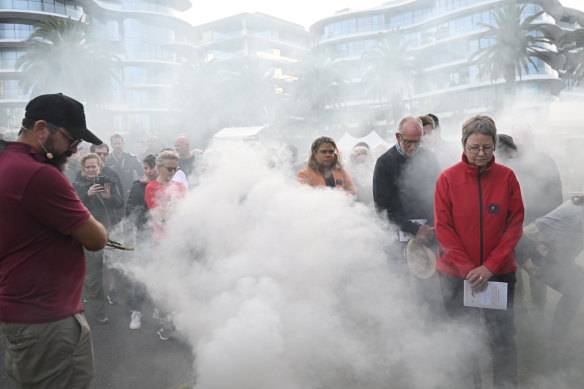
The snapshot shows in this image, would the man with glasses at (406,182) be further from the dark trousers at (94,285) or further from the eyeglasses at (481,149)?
the dark trousers at (94,285)

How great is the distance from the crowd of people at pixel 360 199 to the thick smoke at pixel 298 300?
27cm

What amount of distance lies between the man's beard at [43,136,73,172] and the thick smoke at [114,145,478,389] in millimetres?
1211

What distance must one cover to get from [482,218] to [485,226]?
52mm

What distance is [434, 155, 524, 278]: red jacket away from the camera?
2.66 meters

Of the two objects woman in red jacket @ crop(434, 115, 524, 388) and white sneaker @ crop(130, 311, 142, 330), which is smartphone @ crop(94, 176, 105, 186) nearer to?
white sneaker @ crop(130, 311, 142, 330)

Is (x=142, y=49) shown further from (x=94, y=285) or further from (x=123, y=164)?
(x=94, y=285)

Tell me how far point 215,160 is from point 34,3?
133 ft

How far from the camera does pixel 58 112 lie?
193 cm

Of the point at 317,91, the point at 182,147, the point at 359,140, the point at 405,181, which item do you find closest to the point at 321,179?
the point at 405,181

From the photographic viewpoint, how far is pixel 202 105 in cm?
3819

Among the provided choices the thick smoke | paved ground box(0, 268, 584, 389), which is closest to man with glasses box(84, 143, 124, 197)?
paved ground box(0, 268, 584, 389)

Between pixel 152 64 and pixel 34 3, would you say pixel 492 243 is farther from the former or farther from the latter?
pixel 152 64

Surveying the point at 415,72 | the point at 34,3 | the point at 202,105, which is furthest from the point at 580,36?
the point at 34,3

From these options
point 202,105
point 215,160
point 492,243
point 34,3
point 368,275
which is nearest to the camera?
point 492,243
